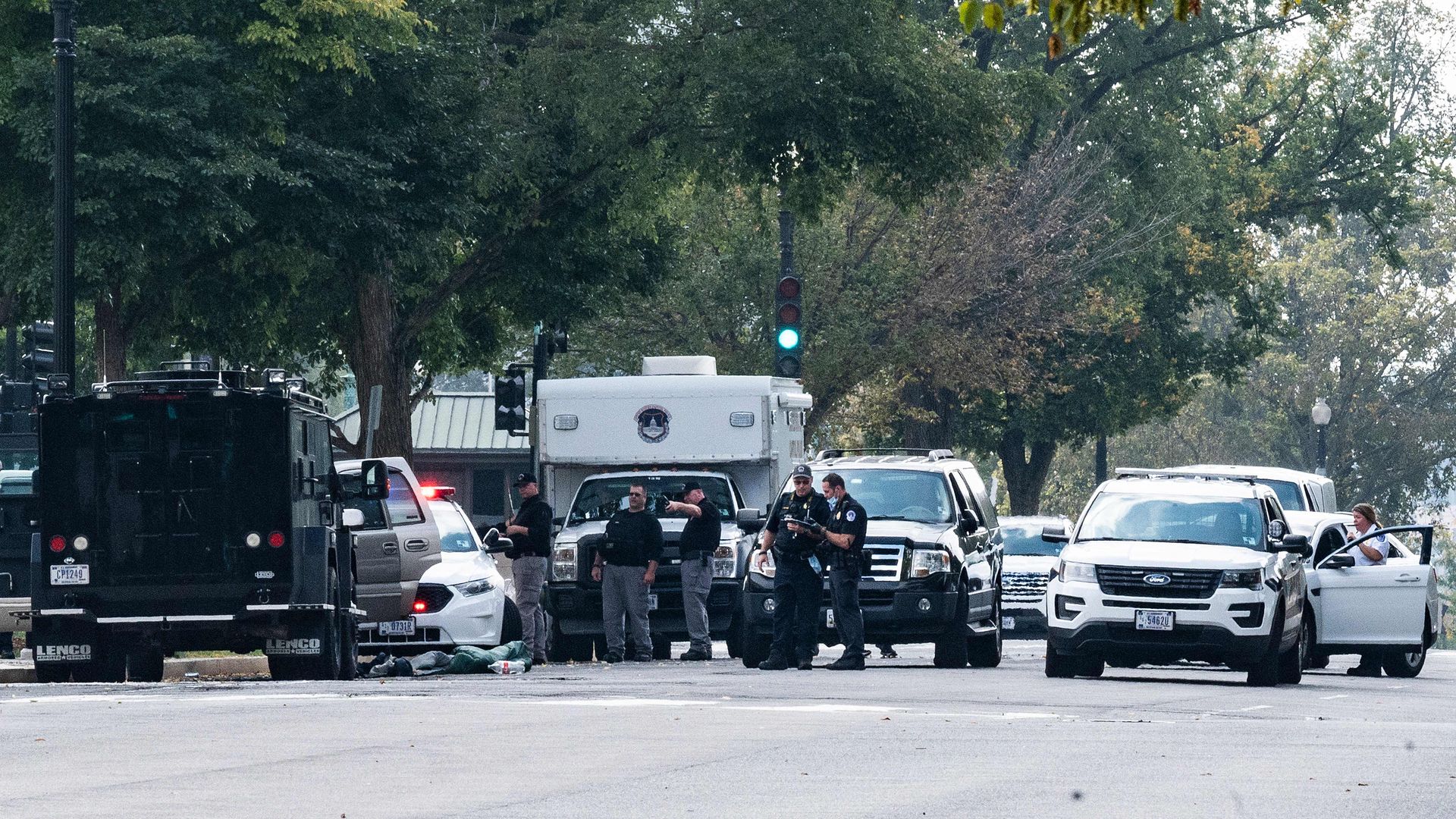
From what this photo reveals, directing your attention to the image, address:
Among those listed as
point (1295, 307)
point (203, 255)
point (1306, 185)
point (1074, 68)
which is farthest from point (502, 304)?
point (1295, 307)

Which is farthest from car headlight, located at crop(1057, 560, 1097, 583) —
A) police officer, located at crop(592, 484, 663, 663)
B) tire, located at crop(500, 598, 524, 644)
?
tire, located at crop(500, 598, 524, 644)

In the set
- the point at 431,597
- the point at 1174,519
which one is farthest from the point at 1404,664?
the point at 431,597

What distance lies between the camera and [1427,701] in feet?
61.9

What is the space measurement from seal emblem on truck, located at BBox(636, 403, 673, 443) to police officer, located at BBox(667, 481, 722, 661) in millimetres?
2242

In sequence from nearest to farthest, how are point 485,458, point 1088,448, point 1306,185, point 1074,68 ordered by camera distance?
point 1074,68, point 1306,185, point 485,458, point 1088,448

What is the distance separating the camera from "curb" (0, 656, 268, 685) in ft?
69.3

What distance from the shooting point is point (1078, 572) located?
66.1 feet

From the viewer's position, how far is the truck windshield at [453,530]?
2369 cm

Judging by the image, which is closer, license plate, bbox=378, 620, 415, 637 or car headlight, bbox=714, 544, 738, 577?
license plate, bbox=378, 620, 415, 637

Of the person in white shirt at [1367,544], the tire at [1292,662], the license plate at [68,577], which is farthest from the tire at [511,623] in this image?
the person in white shirt at [1367,544]

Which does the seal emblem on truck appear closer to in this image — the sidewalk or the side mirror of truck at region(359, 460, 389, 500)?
the sidewalk

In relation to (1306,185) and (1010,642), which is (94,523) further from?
(1306,185)

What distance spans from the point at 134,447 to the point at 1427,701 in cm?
1002

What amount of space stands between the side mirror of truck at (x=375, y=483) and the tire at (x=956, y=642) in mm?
5277
